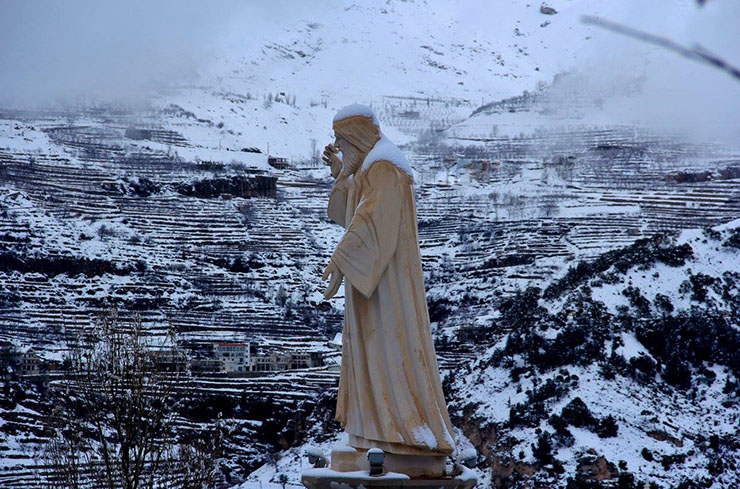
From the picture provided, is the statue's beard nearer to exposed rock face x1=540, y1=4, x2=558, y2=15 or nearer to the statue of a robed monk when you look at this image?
the statue of a robed monk

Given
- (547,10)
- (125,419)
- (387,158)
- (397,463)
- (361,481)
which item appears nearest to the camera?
(361,481)

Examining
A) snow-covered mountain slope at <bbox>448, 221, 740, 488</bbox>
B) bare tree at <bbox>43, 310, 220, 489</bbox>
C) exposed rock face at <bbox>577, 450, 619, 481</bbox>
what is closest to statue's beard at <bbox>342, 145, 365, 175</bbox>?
bare tree at <bbox>43, 310, 220, 489</bbox>

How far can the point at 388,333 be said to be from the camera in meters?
5.41

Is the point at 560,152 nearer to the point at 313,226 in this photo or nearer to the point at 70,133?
the point at 313,226

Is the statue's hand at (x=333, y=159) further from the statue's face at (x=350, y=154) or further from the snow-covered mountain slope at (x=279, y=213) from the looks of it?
the snow-covered mountain slope at (x=279, y=213)

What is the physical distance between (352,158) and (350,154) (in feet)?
0.07

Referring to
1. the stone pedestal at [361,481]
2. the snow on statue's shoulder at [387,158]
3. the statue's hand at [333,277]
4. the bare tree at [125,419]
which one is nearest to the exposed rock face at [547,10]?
the bare tree at [125,419]

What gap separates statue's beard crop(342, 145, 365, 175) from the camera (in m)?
5.74

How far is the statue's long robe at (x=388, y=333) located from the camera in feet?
17.5

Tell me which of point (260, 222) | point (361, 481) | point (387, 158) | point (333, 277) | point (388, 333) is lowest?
point (260, 222)

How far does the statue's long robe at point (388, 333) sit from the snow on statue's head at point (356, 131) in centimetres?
21

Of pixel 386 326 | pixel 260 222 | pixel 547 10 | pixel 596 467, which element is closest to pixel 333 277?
pixel 386 326

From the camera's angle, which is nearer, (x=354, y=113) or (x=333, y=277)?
(x=333, y=277)

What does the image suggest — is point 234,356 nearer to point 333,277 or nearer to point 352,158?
point 352,158
